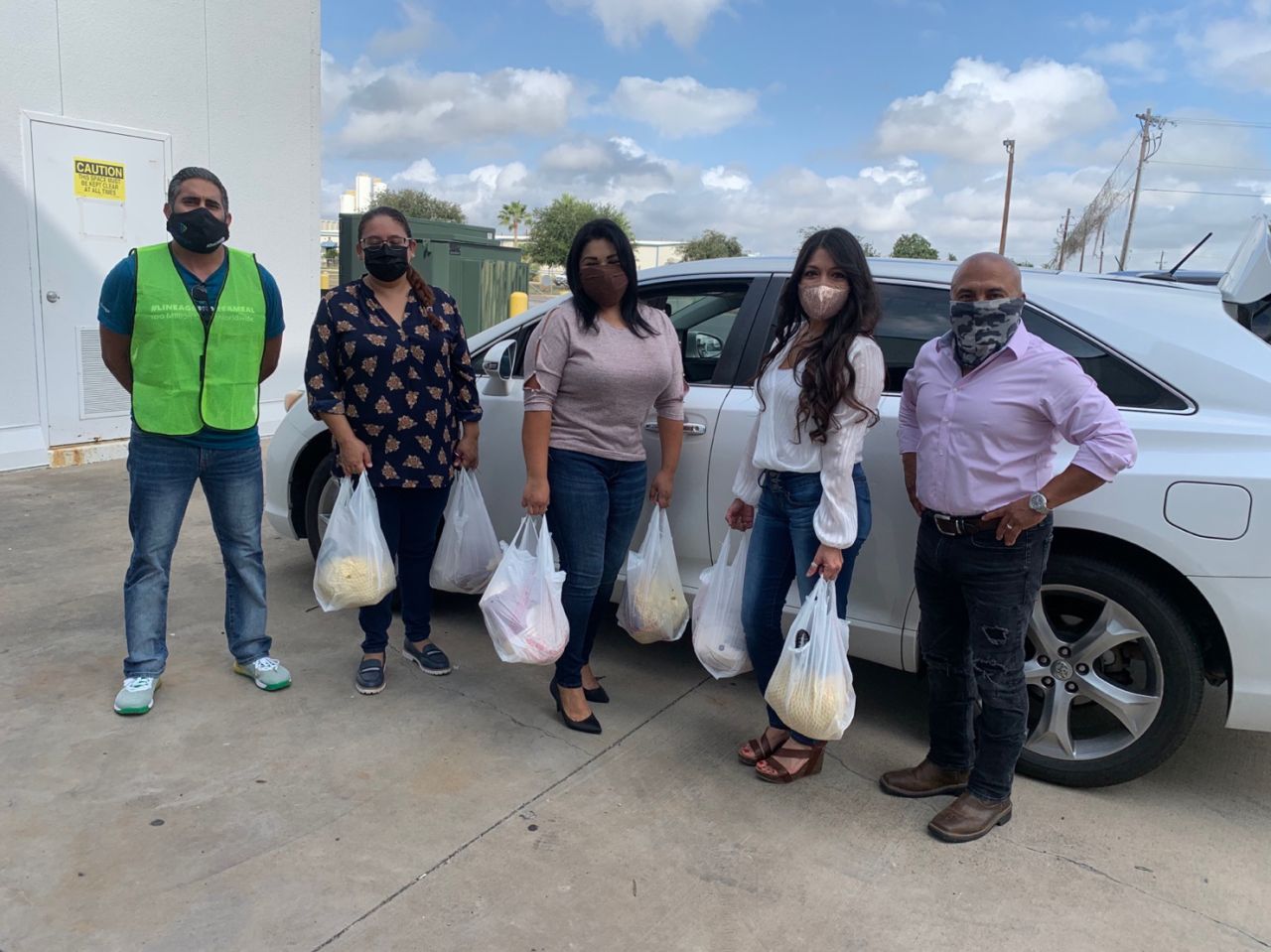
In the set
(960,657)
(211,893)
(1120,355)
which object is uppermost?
(1120,355)

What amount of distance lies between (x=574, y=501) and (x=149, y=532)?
1504 mm

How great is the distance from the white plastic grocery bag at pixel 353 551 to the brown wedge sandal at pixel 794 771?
4.85 feet

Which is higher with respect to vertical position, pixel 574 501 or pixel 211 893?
pixel 574 501

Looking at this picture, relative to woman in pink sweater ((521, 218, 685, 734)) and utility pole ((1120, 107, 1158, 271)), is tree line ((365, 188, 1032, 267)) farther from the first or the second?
woman in pink sweater ((521, 218, 685, 734))

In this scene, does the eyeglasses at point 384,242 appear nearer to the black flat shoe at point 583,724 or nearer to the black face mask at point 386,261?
the black face mask at point 386,261

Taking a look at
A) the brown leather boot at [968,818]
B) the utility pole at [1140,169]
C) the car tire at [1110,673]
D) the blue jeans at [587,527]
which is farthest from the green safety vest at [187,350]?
the utility pole at [1140,169]

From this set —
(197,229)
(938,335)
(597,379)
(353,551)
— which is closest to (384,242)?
(197,229)

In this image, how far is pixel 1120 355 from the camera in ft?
9.49

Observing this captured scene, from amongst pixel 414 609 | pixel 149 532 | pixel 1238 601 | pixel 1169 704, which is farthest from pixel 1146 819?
pixel 149 532

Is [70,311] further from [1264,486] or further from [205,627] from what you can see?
[1264,486]

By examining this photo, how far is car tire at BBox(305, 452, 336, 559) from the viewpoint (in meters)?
4.34

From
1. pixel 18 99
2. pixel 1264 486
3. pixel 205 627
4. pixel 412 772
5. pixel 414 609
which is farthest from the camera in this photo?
pixel 18 99

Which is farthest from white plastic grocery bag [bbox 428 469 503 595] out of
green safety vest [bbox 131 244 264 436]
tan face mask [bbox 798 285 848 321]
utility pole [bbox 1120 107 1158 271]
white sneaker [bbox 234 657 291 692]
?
utility pole [bbox 1120 107 1158 271]

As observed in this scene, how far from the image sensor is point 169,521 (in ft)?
10.9
